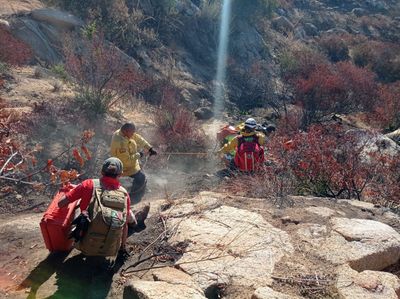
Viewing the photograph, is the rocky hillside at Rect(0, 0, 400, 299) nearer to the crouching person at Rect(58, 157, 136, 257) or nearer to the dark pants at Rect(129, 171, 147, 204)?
the crouching person at Rect(58, 157, 136, 257)

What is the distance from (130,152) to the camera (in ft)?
22.0

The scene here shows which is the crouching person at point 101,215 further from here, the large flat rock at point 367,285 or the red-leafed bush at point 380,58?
the red-leafed bush at point 380,58

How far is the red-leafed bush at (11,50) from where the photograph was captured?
9.66 m

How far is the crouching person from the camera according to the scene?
3785 millimetres

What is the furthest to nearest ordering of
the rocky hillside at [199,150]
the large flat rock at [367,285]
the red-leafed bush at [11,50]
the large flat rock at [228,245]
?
the red-leafed bush at [11,50]
the rocky hillside at [199,150]
the large flat rock at [228,245]
the large flat rock at [367,285]

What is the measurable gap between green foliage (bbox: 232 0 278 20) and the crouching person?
52.5ft

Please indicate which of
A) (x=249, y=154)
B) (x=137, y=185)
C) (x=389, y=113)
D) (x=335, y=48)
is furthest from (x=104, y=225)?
(x=335, y=48)

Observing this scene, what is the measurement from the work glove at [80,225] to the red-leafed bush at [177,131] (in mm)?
5579

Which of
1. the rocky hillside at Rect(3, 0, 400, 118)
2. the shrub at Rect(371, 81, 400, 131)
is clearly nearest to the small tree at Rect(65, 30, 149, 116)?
the rocky hillside at Rect(3, 0, 400, 118)

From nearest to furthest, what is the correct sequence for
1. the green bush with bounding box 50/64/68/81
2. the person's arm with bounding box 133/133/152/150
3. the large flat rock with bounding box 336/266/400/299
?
the large flat rock with bounding box 336/266/400/299, the person's arm with bounding box 133/133/152/150, the green bush with bounding box 50/64/68/81

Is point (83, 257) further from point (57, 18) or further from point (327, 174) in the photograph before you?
point (57, 18)

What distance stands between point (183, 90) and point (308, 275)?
10.4 metres

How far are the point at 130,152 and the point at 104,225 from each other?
3.03 metres

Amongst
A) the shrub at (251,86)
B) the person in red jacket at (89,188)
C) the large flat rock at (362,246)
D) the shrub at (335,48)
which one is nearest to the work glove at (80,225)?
the person in red jacket at (89,188)
